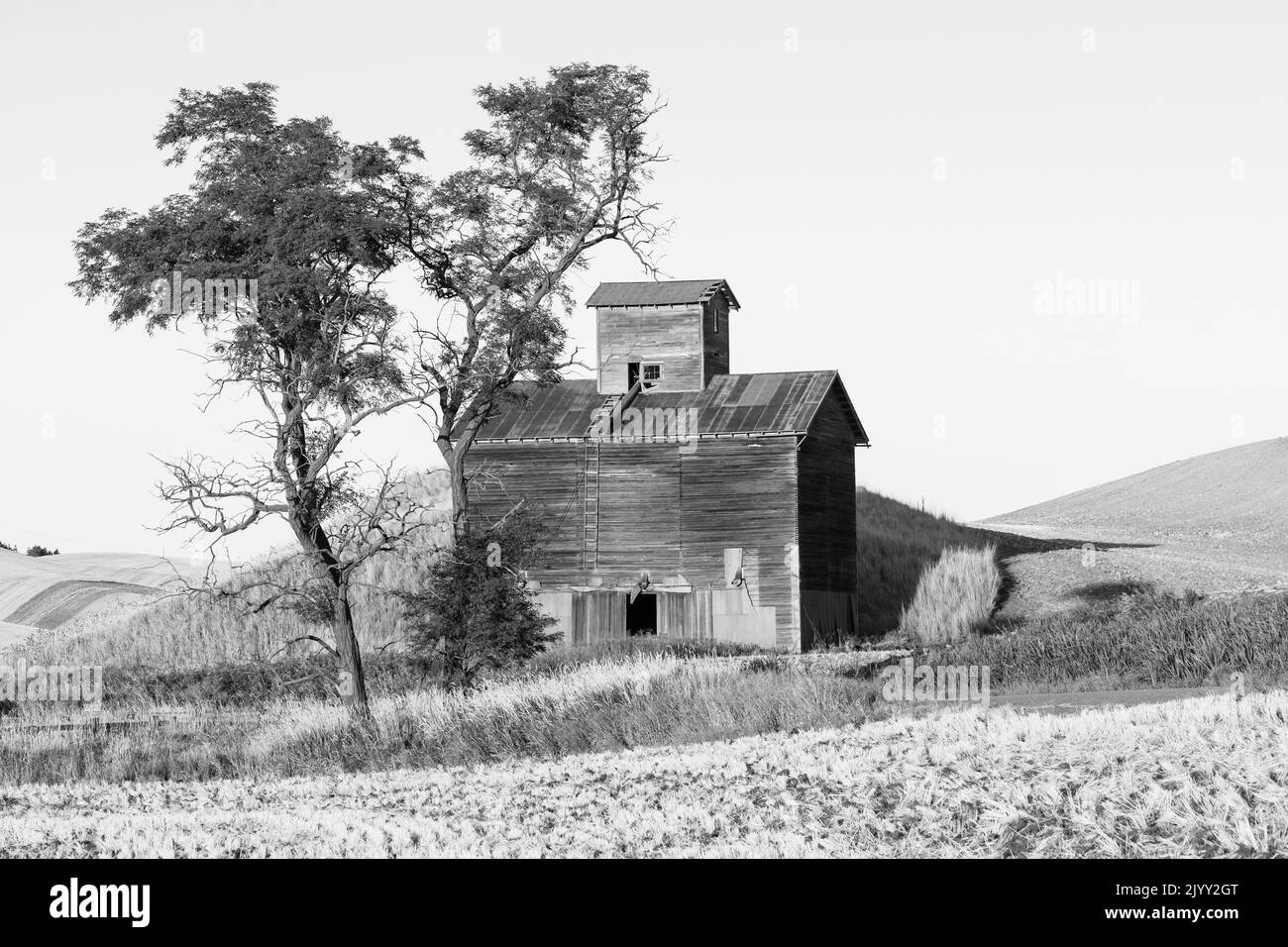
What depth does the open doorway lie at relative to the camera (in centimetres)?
4694

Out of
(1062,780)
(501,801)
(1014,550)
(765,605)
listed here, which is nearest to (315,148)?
(765,605)

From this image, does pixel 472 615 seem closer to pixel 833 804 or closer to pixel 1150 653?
pixel 1150 653

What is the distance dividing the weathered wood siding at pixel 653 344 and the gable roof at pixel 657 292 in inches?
11.0

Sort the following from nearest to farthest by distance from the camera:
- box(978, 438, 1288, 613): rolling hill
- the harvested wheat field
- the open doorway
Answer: the harvested wheat field < the open doorway < box(978, 438, 1288, 613): rolling hill

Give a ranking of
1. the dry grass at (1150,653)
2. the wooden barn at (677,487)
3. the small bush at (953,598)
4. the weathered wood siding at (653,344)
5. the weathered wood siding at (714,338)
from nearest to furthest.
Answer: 1. the dry grass at (1150,653)
2. the wooden barn at (677,487)
3. the weathered wood siding at (653,344)
4. the weathered wood siding at (714,338)
5. the small bush at (953,598)

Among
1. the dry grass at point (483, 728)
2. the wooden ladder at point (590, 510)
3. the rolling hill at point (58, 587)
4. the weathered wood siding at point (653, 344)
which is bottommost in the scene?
the dry grass at point (483, 728)

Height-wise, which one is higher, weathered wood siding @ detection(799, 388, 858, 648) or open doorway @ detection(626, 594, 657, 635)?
weathered wood siding @ detection(799, 388, 858, 648)

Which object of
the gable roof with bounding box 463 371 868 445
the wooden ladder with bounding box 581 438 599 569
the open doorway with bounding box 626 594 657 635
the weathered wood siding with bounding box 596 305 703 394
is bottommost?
the open doorway with bounding box 626 594 657 635

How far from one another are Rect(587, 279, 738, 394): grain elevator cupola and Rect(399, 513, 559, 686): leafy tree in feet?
53.8

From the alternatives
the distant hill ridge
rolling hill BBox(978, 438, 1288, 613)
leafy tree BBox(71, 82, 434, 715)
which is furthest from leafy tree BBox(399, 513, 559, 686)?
the distant hill ridge

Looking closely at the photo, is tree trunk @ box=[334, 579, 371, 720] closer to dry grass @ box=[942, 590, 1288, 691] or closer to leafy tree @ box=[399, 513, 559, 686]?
leafy tree @ box=[399, 513, 559, 686]

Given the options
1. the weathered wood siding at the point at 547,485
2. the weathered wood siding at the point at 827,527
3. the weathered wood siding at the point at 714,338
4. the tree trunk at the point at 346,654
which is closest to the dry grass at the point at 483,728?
the tree trunk at the point at 346,654

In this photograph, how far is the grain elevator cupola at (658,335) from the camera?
48.1m

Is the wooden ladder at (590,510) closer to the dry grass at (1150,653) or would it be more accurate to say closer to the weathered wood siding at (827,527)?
the weathered wood siding at (827,527)
